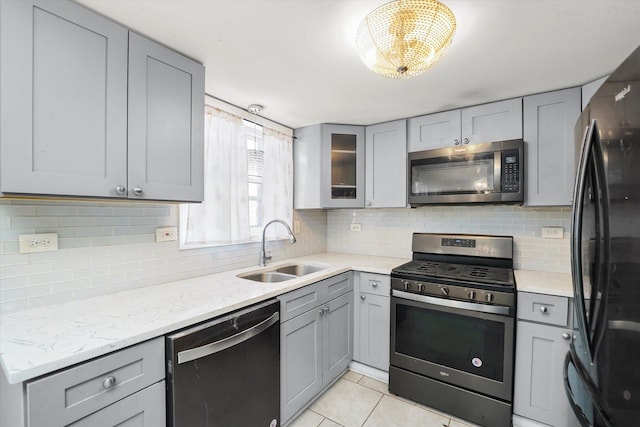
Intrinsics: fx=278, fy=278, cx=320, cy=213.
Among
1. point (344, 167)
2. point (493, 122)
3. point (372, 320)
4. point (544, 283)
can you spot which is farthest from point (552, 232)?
point (344, 167)

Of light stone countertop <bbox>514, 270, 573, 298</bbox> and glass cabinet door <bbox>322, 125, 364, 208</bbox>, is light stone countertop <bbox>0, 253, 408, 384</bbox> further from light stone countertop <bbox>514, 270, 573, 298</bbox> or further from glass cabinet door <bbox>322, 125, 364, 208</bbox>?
light stone countertop <bbox>514, 270, 573, 298</bbox>

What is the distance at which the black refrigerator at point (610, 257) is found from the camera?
69 cm

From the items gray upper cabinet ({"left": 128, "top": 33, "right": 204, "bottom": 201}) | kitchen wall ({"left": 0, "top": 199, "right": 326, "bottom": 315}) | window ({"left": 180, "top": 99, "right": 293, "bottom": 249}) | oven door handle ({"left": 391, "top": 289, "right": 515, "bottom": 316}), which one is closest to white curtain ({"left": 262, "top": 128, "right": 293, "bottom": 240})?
window ({"left": 180, "top": 99, "right": 293, "bottom": 249})

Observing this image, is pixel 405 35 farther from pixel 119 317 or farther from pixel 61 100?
pixel 119 317

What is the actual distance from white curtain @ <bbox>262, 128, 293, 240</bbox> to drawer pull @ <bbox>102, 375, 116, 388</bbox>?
1.60 meters

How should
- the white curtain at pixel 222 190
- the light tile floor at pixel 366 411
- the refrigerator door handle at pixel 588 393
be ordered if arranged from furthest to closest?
the white curtain at pixel 222 190
the light tile floor at pixel 366 411
the refrigerator door handle at pixel 588 393

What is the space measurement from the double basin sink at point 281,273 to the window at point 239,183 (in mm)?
288

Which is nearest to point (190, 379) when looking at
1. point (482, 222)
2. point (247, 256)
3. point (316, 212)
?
point (247, 256)

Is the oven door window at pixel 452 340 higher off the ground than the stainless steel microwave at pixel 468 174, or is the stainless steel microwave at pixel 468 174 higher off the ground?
the stainless steel microwave at pixel 468 174

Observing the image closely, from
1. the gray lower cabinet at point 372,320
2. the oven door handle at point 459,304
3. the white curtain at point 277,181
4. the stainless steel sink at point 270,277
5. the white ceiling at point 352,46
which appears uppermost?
the white ceiling at point 352,46

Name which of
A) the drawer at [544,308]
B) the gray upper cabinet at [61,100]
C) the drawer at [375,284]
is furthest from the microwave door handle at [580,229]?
the gray upper cabinet at [61,100]

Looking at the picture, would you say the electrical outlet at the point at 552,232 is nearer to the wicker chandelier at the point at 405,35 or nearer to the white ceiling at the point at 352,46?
the white ceiling at the point at 352,46

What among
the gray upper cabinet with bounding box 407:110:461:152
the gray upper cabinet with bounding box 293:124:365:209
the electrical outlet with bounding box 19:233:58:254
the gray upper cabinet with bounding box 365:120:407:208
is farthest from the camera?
the gray upper cabinet with bounding box 293:124:365:209

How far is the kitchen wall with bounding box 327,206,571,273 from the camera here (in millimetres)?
2145
